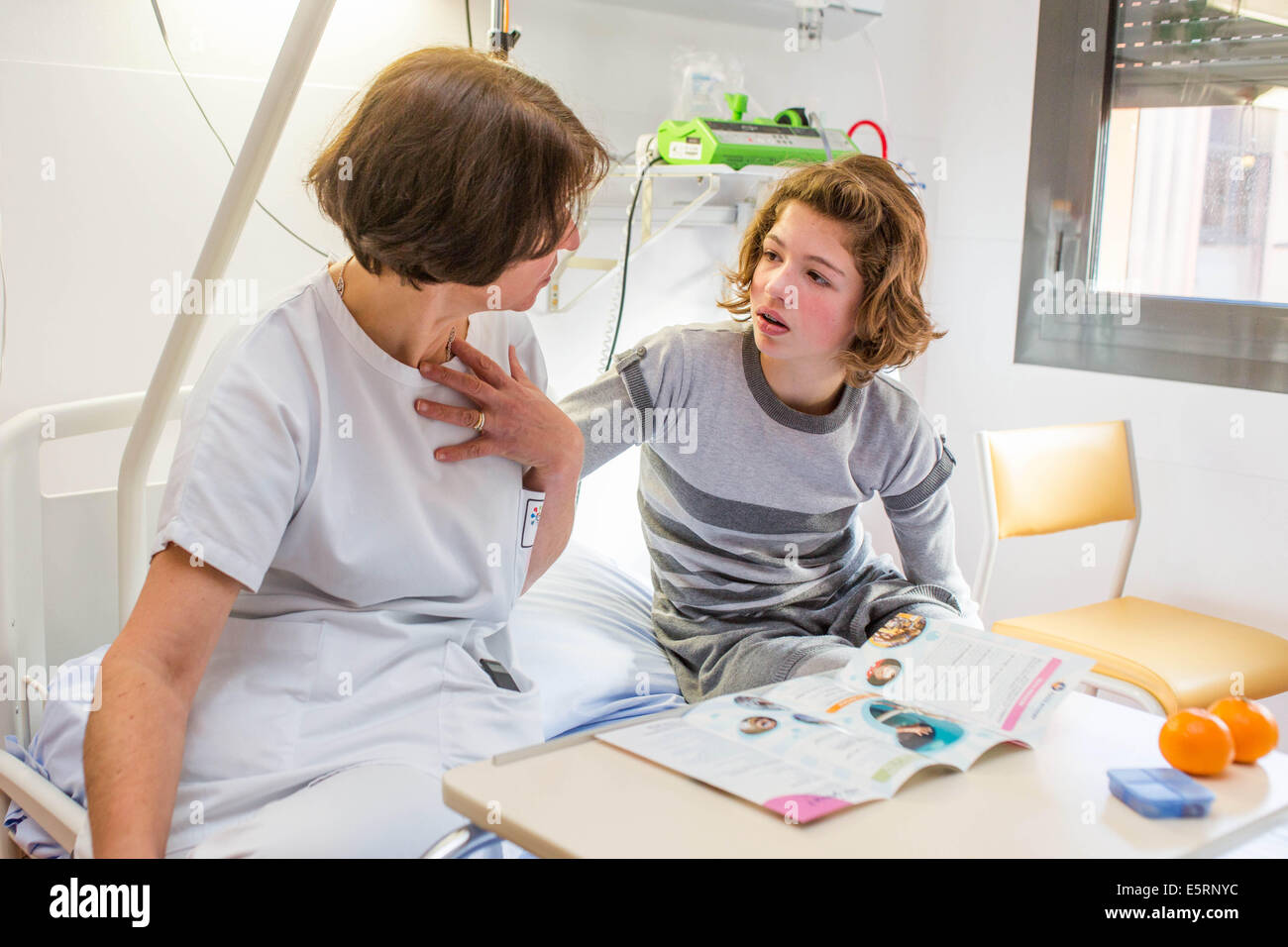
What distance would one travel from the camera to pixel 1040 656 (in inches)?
46.8

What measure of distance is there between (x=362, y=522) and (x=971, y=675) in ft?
2.11

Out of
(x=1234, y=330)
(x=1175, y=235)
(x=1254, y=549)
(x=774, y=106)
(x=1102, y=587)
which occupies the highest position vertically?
(x=774, y=106)

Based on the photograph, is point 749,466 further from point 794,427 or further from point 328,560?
point 328,560

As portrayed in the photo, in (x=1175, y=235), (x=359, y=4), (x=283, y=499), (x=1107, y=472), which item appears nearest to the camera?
(x=283, y=499)

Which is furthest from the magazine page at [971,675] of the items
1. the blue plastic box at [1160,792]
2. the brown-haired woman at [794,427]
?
the brown-haired woman at [794,427]

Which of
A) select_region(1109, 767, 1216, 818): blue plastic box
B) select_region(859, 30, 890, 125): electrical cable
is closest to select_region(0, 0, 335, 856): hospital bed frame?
select_region(1109, 767, 1216, 818): blue plastic box

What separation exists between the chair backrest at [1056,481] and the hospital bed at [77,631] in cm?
79

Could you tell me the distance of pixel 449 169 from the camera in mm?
1029

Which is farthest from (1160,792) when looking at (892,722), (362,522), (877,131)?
(877,131)

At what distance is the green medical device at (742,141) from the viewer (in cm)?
209

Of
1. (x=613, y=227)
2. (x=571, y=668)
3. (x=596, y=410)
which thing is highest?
(x=613, y=227)
